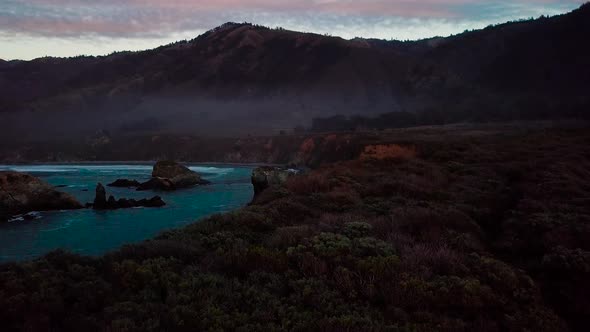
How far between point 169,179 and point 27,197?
2335 centimetres

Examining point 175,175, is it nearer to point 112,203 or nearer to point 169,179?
point 169,179

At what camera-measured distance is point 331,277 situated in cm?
950

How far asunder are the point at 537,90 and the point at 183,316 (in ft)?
585

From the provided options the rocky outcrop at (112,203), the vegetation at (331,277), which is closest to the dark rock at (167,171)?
the rocky outcrop at (112,203)

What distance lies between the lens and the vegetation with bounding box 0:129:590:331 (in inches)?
300

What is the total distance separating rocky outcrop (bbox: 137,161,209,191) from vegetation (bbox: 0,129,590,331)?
51.3m

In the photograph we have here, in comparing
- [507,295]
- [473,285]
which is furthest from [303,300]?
[507,295]

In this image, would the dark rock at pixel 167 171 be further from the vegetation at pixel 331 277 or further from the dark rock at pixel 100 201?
the vegetation at pixel 331 277

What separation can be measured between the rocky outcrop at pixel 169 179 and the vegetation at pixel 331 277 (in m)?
51.3

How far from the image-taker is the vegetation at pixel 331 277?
7.62 m

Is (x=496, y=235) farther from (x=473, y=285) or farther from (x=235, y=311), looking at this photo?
(x=235, y=311)

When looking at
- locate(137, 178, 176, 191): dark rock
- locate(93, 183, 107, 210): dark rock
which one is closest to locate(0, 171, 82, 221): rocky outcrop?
locate(93, 183, 107, 210): dark rock

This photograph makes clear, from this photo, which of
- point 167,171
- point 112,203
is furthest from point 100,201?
point 167,171

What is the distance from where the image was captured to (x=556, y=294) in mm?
9742
